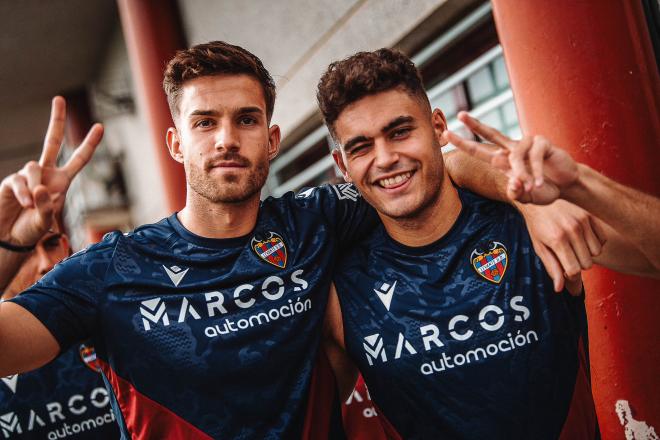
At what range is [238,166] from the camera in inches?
80.1

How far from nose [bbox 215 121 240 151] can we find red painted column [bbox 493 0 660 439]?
3.82ft

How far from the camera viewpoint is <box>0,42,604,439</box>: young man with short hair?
1.82 meters

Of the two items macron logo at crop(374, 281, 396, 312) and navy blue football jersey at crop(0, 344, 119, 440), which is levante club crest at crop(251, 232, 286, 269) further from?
navy blue football jersey at crop(0, 344, 119, 440)

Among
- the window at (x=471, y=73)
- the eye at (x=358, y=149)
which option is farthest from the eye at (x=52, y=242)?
the window at (x=471, y=73)

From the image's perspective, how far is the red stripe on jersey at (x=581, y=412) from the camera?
1797mm

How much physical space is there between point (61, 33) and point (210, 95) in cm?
855

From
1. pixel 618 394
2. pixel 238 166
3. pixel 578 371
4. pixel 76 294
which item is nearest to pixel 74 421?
pixel 76 294

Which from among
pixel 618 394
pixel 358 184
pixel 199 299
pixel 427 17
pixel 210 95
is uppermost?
pixel 427 17

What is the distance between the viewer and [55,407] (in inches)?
99.0

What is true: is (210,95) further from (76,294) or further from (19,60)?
(19,60)

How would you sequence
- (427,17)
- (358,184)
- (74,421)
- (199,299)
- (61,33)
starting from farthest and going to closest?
(61,33), (427,17), (74,421), (358,184), (199,299)

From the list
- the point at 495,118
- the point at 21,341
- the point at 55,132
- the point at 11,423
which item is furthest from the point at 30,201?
the point at 495,118

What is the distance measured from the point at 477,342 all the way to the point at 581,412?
0.39 m

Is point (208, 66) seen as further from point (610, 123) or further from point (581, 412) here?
point (581, 412)
